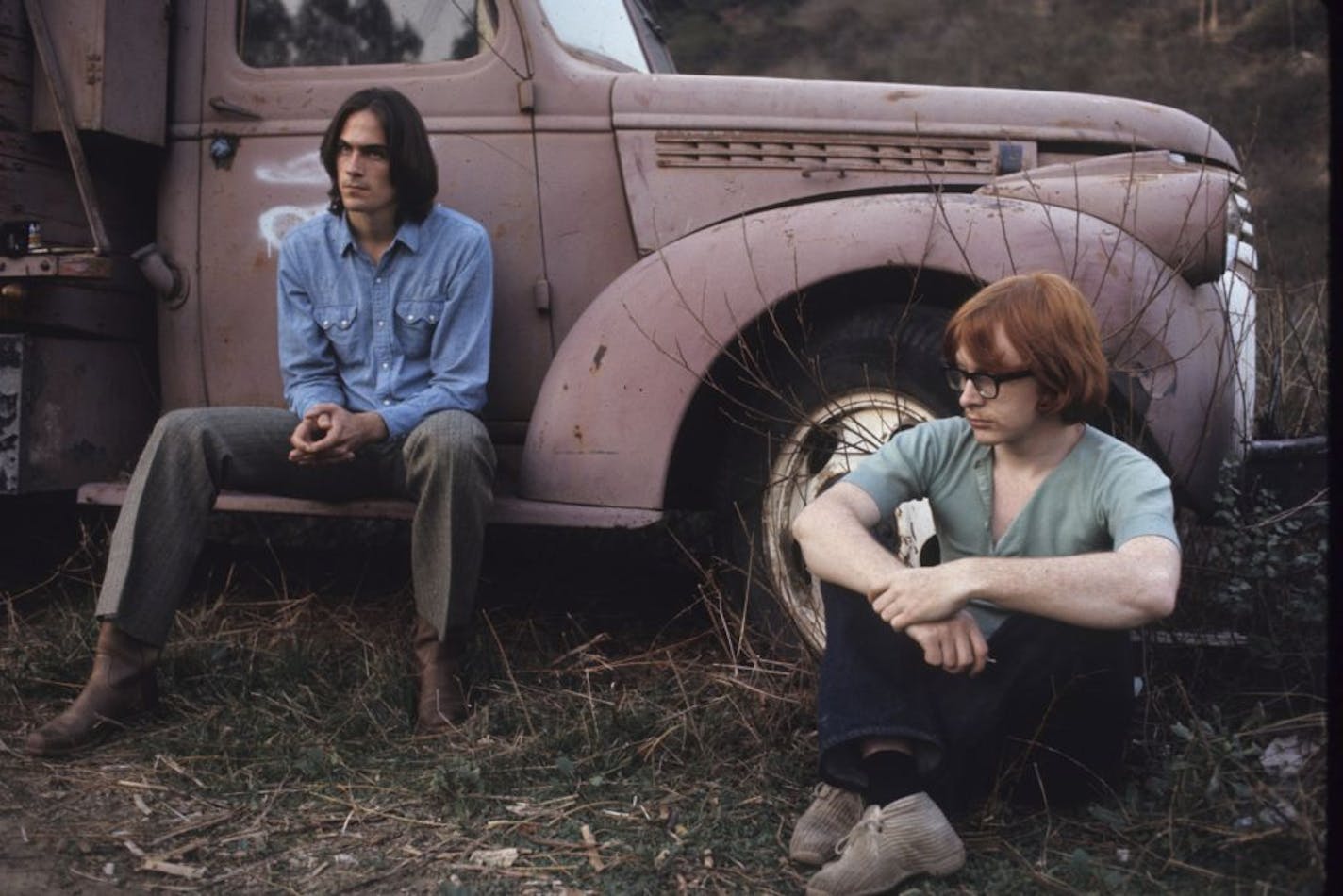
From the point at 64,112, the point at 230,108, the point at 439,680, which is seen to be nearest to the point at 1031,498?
Answer: the point at 439,680

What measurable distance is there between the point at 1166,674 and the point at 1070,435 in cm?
71

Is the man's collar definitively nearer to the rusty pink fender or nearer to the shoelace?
the rusty pink fender

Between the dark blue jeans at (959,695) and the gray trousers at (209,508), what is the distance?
3.23 ft

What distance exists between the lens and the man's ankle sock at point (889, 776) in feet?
7.54

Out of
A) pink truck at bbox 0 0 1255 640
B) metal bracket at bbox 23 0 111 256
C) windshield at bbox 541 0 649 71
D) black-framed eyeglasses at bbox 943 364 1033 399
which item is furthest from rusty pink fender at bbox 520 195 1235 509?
metal bracket at bbox 23 0 111 256

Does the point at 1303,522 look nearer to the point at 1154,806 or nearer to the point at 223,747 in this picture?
the point at 1154,806

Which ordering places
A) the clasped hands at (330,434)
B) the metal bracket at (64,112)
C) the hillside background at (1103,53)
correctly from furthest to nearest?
the hillside background at (1103,53) < the metal bracket at (64,112) < the clasped hands at (330,434)

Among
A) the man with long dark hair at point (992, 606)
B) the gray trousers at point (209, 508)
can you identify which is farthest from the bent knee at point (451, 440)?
the man with long dark hair at point (992, 606)

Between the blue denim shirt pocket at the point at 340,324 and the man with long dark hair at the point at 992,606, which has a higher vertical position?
the blue denim shirt pocket at the point at 340,324

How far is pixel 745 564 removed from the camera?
3.31 m

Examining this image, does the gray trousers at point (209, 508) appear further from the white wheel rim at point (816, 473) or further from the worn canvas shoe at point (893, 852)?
the worn canvas shoe at point (893, 852)

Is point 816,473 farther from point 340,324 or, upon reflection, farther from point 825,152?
point 340,324

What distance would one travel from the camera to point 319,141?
367 centimetres

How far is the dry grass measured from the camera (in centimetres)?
232
